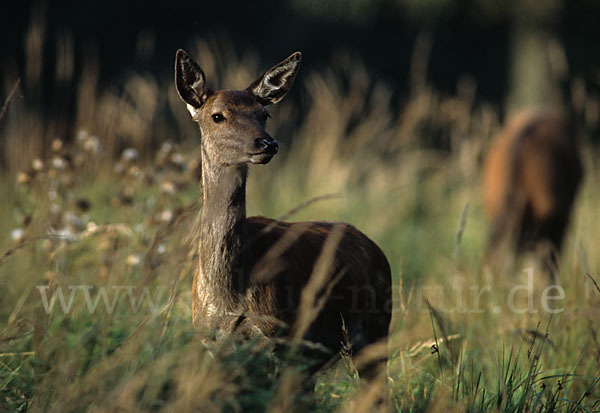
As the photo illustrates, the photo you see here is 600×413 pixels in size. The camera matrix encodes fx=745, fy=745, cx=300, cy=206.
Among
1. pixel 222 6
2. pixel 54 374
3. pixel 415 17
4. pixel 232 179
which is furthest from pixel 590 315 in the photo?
pixel 222 6

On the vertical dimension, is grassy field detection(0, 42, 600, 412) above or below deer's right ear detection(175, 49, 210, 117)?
below

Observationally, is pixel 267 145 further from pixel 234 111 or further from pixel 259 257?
pixel 259 257

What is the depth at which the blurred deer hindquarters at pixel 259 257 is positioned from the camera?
126 inches

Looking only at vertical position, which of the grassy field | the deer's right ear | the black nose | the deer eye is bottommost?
the grassy field

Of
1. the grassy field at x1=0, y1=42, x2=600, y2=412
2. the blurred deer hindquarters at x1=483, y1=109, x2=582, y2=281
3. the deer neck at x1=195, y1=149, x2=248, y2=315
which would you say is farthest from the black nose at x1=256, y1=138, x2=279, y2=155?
the blurred deer hindquarters at x1=483, y1=109, x2=582, y2=281

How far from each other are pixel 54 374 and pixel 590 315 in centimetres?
257

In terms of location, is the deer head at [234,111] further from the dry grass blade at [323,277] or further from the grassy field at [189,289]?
the dry grass blade at [323,277]

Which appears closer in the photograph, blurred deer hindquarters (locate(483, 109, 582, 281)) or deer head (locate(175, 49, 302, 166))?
deer head (locate(175, 49, 302, 166))

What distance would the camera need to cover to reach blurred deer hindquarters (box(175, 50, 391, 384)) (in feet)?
10.5

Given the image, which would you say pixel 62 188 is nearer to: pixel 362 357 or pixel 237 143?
pixel 237 143

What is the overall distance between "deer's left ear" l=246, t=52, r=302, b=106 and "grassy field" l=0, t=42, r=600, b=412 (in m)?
0.70

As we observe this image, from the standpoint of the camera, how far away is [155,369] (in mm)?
2582

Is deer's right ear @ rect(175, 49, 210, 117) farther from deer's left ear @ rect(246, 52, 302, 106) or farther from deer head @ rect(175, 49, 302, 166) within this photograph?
deer's left ear @ rect(246, 52, 302, 106)

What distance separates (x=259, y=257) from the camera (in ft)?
10.9
